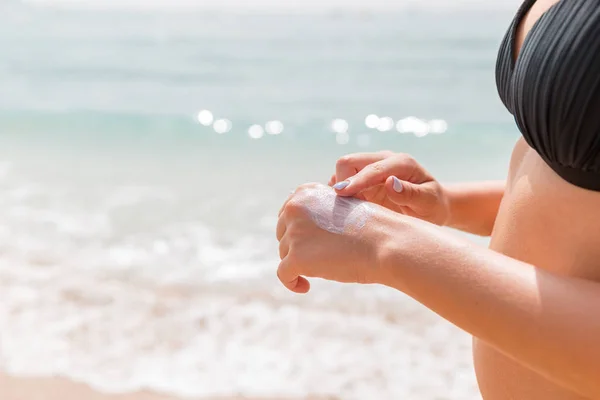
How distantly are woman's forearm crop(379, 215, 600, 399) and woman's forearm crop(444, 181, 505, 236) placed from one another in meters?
0.53

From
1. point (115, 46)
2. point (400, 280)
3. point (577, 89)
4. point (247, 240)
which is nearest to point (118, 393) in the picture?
point (247, 240)

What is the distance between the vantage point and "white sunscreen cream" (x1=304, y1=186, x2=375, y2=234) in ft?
3.69

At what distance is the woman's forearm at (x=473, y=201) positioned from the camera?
5.11 feet

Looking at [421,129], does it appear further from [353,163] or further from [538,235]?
[538,235]

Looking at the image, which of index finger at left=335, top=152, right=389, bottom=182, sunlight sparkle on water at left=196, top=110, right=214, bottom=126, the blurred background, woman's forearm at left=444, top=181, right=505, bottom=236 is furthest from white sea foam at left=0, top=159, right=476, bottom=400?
sunlight sparkle on water at left=196, top=110, right=214, bottom=126

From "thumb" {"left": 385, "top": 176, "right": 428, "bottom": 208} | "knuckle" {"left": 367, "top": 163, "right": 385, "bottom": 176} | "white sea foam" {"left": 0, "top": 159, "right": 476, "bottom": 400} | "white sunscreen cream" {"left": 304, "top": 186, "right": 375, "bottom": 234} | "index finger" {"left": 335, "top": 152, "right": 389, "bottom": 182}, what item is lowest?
"white sea foam" {"left": 0, "top": 159, "right": 476, "bottom": 400}

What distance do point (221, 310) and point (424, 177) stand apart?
7.47ft

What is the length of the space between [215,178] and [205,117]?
205 cm

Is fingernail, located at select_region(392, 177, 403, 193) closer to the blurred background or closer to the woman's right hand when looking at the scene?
the woman's right hand

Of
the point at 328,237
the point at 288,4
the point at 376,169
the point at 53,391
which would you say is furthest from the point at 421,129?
the point at 288,4

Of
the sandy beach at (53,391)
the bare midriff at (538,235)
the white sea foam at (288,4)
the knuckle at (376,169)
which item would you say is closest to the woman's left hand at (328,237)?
the knuckle at (376,169)

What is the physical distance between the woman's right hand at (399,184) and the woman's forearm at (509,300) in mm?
338

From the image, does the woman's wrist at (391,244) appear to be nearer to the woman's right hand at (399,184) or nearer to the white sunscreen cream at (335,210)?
the white sunscreen cream at (335,210)

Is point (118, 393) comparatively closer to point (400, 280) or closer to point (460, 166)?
point (400, 280)
